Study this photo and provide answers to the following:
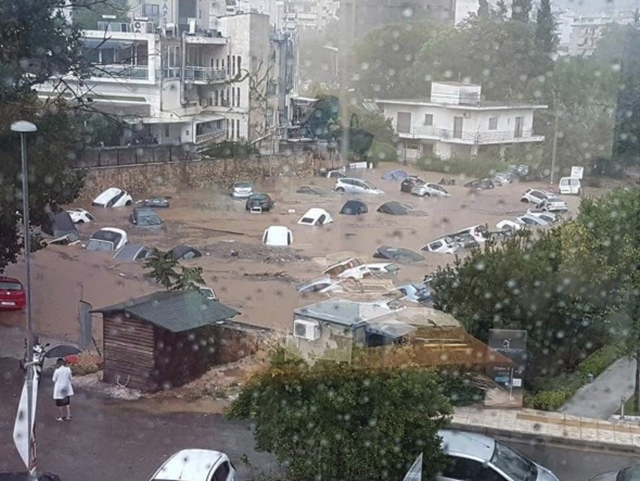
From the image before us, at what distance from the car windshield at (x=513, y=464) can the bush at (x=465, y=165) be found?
8.96ft

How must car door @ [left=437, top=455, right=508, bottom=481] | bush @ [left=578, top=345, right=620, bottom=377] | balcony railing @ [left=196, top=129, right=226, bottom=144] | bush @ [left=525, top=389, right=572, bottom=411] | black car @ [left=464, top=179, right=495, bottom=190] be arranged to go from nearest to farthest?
car door @ [left=437, top=455, right=508, bottom=481] < bush @ [left=525, top=389, right=572, bottom=411] < bush @ [left=578, top=345, right=620, bottom=377] < black car @ [left=464, top=179, right=495, bottom=190] < balcony railing @ [left=196, top=129, right=226, bottom=144]

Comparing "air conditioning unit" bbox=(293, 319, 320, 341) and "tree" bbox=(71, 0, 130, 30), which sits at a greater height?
"tree" bbox=(71, 0, 130, 30)

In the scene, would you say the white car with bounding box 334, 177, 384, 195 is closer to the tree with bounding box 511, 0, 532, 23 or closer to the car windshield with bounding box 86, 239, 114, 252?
the tree with bounding box 511, 0, 532, 23

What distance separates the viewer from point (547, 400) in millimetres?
3564

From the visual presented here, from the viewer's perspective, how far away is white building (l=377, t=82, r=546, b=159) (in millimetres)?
4605

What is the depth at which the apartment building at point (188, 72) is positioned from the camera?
19.0 ft

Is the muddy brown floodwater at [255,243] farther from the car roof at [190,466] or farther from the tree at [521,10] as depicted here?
the car roof at [190,466]

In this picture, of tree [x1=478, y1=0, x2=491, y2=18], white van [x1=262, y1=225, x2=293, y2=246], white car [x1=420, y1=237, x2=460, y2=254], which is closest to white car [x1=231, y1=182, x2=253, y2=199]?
white van [x1=262, y1=225, x2=293, y2=246]

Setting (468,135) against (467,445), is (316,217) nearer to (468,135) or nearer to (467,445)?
(468,135)

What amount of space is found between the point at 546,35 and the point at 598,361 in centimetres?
188

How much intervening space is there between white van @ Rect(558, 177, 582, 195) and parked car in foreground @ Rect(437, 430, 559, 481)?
333 cm

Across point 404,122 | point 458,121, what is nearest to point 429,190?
point 404,122

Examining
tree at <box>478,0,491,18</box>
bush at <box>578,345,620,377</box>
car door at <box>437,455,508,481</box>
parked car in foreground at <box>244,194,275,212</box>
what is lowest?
bush at <box>578,345,620,377</box>

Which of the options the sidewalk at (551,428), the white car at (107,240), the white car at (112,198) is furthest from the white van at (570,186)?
the white car at (112,198)
